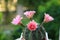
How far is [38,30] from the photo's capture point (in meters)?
1.28

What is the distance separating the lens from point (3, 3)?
5574mm

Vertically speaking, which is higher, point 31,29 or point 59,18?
point 59,18

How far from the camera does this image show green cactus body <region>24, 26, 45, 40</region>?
1.27 metres

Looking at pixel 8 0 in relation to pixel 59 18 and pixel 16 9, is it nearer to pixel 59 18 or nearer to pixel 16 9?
pixel 16 9

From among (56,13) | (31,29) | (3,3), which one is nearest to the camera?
(31,29)

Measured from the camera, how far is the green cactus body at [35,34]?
4.16 feet

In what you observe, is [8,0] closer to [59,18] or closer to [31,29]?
[59,18]

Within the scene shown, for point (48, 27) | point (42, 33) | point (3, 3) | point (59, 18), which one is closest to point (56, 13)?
point (59, 18)

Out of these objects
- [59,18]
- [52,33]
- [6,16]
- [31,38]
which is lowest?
[31,38]

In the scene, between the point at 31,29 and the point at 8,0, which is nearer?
Answer: the point at 31,29

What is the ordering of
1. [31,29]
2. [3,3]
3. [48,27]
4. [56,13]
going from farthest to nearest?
[3,3]
[56,13]
[48,27]
[31,29]

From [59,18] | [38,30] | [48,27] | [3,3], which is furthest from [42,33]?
[3,3]

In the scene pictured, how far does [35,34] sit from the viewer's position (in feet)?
4.16

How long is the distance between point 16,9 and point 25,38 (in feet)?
14.8
